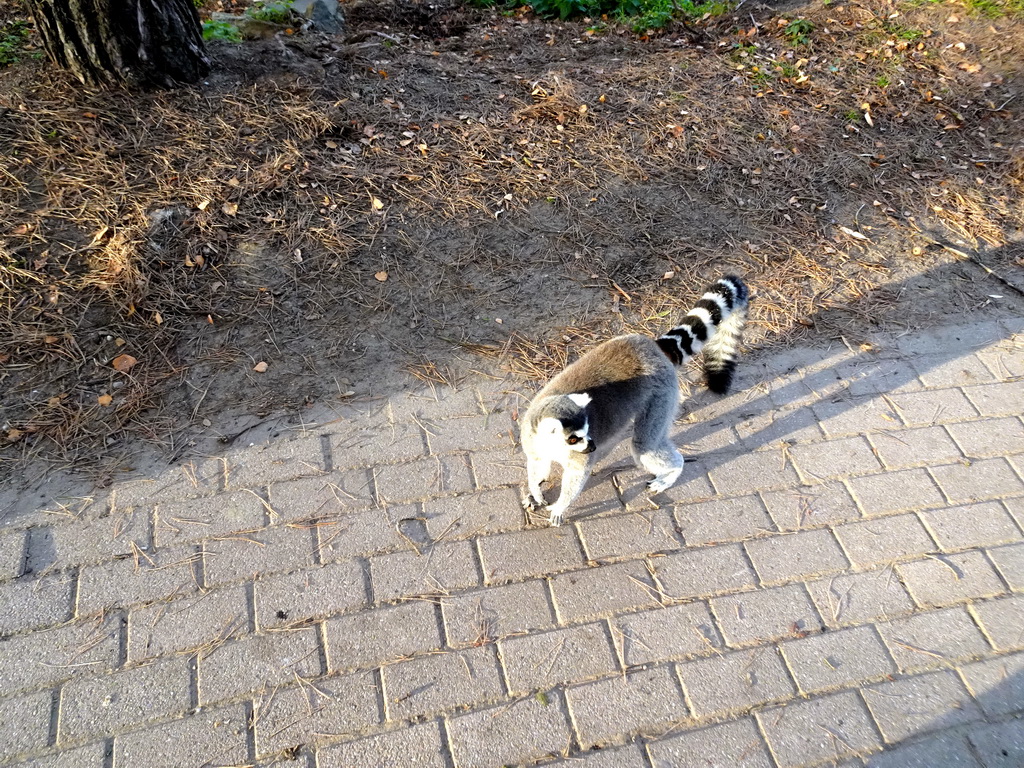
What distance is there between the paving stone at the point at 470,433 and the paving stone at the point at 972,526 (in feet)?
A: 7.83

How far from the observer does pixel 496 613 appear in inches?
116

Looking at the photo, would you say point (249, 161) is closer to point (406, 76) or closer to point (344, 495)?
A: point (406, 76)

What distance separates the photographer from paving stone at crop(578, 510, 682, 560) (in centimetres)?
324

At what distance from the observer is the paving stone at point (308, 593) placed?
2879 millimetres

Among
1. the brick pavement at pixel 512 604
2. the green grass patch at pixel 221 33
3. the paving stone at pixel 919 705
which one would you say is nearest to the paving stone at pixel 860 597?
the brick pavement at pixel 512 604

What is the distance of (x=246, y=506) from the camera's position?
3.26 metres

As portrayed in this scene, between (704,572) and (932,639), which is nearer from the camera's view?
(932,639)

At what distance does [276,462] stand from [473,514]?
1.13 metres

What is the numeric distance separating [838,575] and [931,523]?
0.72m

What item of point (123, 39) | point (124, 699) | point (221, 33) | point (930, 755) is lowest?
point (930, 755)

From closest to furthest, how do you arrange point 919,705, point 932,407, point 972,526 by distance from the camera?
point 919,705
point 972,526
point 932,407

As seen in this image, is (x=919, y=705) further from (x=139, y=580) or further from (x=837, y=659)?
(x=139, y=580)

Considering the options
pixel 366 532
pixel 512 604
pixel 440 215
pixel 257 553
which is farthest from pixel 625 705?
pixel 440 215

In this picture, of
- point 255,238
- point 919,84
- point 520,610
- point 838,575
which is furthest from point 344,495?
point 919,84
